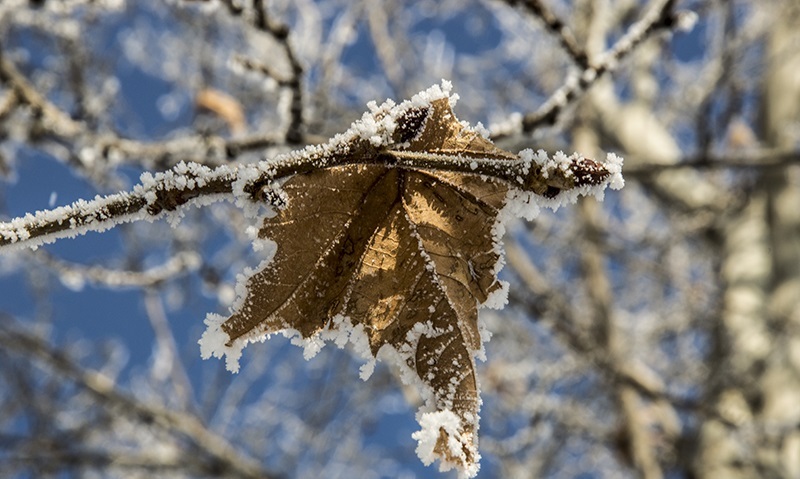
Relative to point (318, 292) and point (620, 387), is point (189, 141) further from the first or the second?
point (620, 387)

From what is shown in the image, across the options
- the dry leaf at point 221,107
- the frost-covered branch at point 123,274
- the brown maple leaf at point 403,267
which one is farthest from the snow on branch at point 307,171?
the dry leaf at point 221,107

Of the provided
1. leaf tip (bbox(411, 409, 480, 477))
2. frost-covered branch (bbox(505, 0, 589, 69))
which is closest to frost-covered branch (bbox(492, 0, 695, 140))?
frost-covered branch (bbox(505, 0, 589, 69))

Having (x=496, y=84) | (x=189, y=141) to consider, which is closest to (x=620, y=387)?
(x=189, y=141)

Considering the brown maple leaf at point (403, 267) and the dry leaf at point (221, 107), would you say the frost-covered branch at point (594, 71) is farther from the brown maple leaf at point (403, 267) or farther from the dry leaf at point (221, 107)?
the dry leaf at point (221, 107)

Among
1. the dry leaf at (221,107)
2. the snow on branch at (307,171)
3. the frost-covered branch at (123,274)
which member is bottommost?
the snow on branch at (307,171)

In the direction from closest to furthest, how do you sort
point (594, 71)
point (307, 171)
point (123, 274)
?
point (307, 171)
point (594, 71)
point (123, 274)

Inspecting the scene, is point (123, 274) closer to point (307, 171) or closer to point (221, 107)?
point (221, 107)

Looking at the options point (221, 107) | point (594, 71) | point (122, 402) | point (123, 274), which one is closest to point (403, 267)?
point (594, 71)
